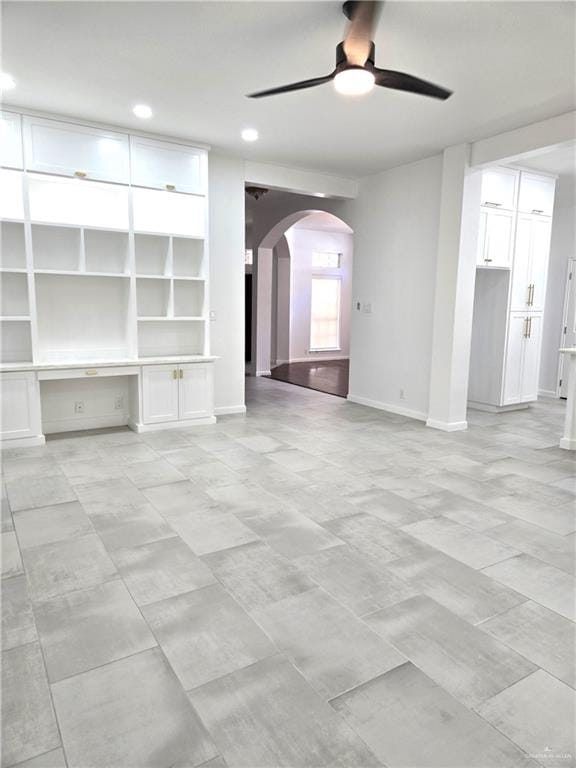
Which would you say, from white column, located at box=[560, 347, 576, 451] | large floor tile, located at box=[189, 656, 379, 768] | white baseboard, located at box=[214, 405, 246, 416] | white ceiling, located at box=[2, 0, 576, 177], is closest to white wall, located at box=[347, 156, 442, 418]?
white ceiling, located at box=[2, 0, 576, 177]

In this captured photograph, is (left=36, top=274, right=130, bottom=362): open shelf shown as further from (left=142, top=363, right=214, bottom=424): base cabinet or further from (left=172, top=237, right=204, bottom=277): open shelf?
(left=172, top=237, right=204, bottom=277): open shelf

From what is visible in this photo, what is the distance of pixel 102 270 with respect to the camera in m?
5.11

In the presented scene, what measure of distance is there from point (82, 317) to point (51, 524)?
264 centimetres

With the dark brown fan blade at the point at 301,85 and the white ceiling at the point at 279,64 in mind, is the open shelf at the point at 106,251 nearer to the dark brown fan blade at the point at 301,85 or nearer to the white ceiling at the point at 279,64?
the white ceiling at the point at 279,64

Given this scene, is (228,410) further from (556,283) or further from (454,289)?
(556,283)

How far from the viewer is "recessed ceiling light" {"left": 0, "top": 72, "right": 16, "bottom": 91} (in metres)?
3.65

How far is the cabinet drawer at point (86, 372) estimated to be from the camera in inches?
179

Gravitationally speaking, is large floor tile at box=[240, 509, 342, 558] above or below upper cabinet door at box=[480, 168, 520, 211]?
below

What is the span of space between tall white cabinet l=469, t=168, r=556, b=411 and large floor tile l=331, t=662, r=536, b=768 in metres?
5.03

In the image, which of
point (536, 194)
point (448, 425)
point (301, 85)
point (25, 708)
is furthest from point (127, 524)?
point (536, 194)

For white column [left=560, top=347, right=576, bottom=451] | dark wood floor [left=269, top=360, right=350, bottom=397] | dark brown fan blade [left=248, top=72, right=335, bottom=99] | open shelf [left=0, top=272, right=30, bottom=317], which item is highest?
dark brown fan blade [left=248, top=72, right=335, bottom=99]

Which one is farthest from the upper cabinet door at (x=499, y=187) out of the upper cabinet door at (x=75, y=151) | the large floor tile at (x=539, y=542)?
the large floor tile at (x=539, y=542)

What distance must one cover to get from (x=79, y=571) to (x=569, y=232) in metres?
7.77

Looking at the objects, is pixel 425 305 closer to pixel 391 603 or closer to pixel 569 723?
pixel 391 603
